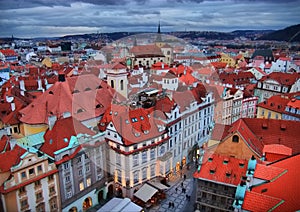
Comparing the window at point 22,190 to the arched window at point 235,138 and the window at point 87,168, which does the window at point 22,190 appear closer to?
the window at point 87,168

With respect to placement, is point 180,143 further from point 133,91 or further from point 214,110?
point 133,91

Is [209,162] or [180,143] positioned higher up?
[209,162]

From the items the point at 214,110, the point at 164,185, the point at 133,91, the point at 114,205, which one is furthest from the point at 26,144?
the point at 214,110

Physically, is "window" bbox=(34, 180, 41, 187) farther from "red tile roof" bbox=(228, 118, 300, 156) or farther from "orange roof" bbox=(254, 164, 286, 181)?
"red tile roof" bbox=(228, 118, 300, 156)

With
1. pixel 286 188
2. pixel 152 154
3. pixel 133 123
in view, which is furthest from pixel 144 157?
pixel 286 188

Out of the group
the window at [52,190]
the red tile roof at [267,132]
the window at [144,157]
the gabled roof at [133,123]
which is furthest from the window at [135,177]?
the red tile roof at [267,132]

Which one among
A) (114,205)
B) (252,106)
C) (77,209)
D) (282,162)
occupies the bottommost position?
(77,209)

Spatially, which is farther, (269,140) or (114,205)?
(269,140)
